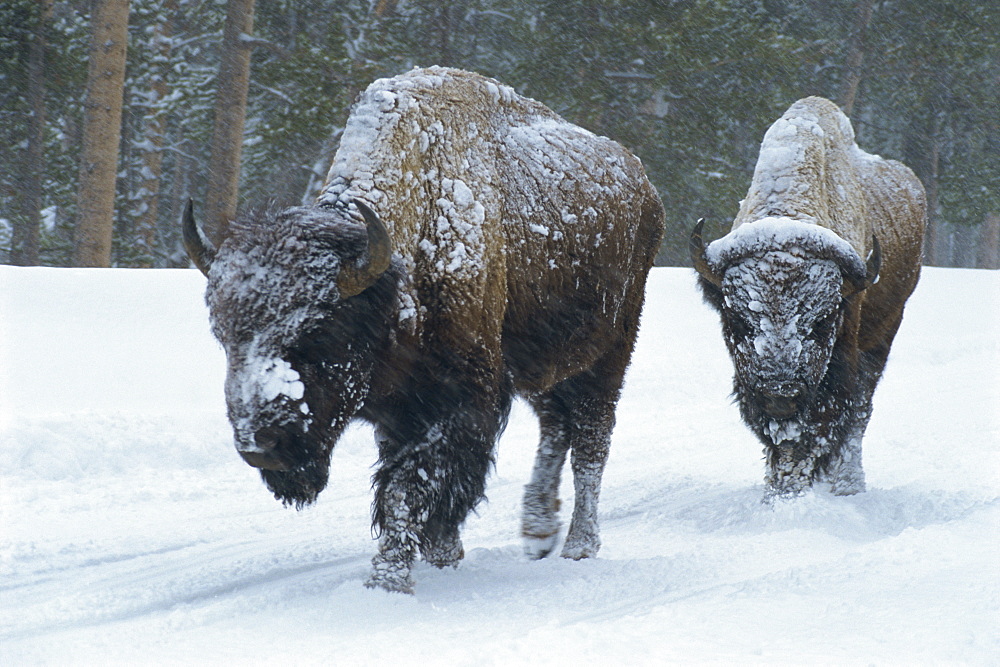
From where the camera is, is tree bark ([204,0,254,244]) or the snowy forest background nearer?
tree bark ([204,0,254,244])

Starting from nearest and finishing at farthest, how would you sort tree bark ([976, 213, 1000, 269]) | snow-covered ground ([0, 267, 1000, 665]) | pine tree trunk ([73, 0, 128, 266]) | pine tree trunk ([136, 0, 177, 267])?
snow-covered ground ([0, 267, 1000, 665])
pine tree trunk ([73, 0, 128, 266])
pine tree trunk ([136, 0, 177, 267])
tree bark ([976, 213, 1000, 269])

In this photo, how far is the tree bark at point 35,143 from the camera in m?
13.9

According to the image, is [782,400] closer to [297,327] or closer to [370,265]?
[370,265]

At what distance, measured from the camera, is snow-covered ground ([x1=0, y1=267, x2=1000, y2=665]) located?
115 inches

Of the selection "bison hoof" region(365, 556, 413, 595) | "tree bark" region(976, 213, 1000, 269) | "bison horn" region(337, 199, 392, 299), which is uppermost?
"bison horn" region(337, 199, 392, 299)

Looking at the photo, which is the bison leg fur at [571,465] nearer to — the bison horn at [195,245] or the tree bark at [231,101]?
the bison horn at [195,245]

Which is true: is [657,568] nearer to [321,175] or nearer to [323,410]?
[323,410]

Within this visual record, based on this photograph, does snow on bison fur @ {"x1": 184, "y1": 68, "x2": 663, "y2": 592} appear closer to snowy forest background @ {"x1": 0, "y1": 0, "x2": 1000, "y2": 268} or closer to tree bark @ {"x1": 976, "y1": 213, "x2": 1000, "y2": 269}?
snowy forest background @ {"x1": 0, "y1": 0, "x2": 1000, "y2": 268}

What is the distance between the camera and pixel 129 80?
55.4ft

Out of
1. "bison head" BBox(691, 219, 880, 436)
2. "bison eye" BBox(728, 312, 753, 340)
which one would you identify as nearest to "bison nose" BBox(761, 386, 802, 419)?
"bison head" BBox(691, 219, 880, 436)

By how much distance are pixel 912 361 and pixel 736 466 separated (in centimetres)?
653

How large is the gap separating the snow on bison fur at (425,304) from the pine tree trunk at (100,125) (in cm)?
825

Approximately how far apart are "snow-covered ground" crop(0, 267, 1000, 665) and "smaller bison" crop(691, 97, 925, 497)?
0.41 metres

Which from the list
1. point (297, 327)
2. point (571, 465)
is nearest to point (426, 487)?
point (297, 327)
